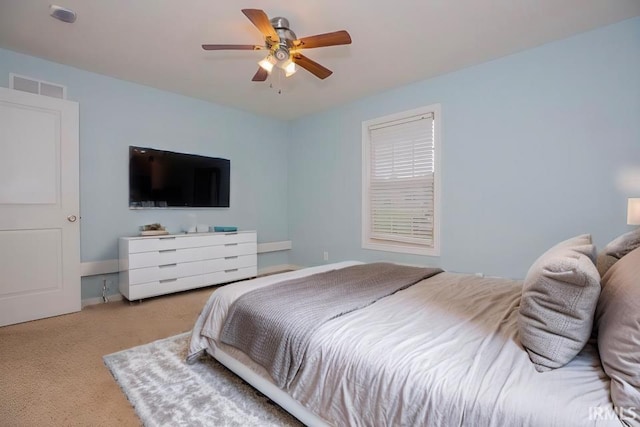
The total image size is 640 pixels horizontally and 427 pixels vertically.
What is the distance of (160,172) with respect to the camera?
3582 mm

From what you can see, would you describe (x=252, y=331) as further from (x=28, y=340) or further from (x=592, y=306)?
(x=28, y=340)

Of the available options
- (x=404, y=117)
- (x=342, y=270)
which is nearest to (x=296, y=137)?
(x=404, y=117)

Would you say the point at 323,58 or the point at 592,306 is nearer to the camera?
the point at 592,306

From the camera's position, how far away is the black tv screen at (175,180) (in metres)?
3.44

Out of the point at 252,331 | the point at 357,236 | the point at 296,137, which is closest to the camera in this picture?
the point at 252,331

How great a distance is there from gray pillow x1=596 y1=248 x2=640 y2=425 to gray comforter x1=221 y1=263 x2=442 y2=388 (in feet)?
2.87

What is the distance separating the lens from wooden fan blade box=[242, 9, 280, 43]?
5.99ft

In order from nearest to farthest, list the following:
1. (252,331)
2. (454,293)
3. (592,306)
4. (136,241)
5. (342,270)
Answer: (592,306) → (252,331) → (454,293) → (342,270) → (136,241)

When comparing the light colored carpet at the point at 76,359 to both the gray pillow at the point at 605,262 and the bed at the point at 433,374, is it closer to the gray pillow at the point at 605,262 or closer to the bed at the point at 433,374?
the bed at the point at 433,374

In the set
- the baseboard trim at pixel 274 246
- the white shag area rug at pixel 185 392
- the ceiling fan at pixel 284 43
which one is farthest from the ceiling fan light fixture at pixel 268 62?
the baseboard trim at pixel 274 246

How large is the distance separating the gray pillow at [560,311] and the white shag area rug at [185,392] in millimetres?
1077

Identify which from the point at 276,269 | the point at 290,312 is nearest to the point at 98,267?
the point at 276,269

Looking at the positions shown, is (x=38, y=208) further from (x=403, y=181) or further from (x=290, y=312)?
(x=403, y=181)

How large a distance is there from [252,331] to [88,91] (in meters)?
3.27
